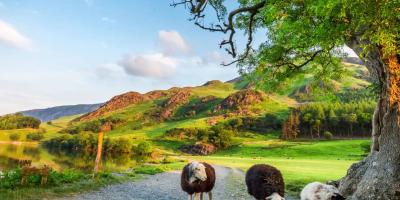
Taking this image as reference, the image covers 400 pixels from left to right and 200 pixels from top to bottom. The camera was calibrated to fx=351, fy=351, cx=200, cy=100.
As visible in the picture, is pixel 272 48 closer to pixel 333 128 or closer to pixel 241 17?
pixel 241 17

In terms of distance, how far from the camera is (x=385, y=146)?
58.6ft

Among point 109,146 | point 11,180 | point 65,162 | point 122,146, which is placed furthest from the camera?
point 109,146

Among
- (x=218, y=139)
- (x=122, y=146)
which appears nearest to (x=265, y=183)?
(x=122, y=146)

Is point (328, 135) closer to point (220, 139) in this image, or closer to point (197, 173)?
point (220, 139)

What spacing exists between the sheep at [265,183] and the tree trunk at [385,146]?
12.2 ft

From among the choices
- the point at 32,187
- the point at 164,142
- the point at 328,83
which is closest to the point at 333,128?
the point at 164,142

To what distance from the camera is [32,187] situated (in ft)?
76.1

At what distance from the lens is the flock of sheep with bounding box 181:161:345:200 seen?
15.4 meters

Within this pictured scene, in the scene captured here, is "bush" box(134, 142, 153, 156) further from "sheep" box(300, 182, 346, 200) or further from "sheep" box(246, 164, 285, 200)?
"sheep" box(300, 182, 346, 200)

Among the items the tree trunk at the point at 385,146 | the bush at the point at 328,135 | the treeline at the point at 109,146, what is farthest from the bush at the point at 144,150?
the tree trunk at the point at 385,146

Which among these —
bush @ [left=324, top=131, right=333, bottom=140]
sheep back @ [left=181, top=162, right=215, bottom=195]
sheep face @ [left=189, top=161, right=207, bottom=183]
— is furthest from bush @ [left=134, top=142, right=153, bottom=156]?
sheep face @ [left=189, top=161, right=207, bottom=183]

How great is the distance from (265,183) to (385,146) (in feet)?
21.0

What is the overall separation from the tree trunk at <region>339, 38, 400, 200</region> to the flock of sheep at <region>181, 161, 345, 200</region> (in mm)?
2424

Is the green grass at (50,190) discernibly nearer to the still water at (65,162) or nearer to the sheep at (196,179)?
the sheep at (196,179)
